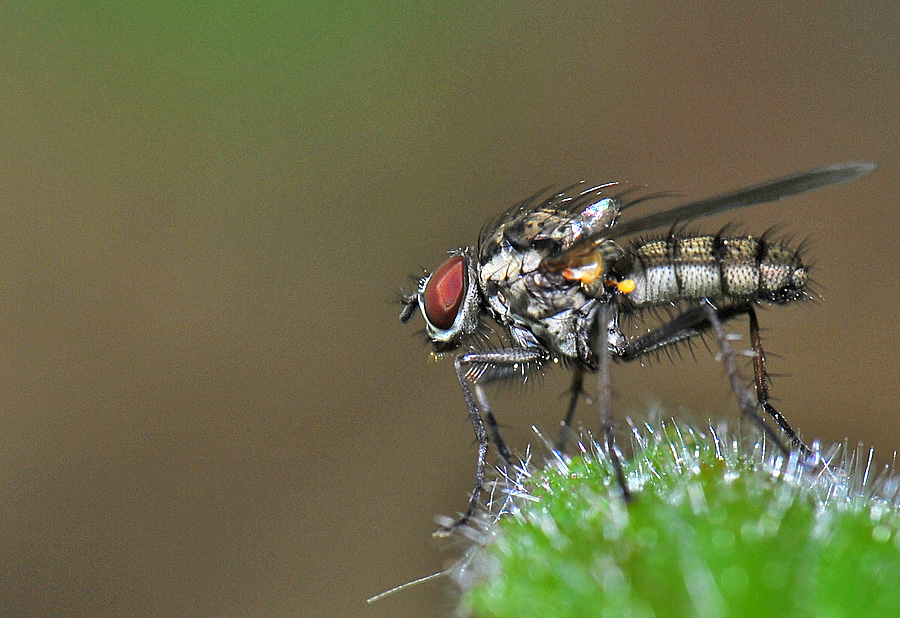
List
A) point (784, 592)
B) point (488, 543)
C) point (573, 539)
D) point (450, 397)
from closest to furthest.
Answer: point (784, 592) → point (573, 539) → point (488, 543) → point (450, 397)

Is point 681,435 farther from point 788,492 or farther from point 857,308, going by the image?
point 857,308

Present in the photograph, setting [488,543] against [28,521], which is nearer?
[488,543]

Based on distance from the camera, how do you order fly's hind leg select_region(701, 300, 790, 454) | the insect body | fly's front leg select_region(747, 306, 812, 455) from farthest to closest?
the insect body, fly's front leg select_region(747, 306, 812, 455), fly's hind leg select_region(701, 300, 790, 454)

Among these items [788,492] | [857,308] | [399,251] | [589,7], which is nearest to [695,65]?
[589,7]

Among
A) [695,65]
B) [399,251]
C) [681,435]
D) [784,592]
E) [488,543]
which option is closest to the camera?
[784,592]

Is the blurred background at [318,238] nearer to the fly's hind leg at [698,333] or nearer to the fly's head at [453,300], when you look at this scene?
the fly's head at [453,300]

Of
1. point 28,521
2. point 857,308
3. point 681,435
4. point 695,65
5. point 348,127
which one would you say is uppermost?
point 348,127

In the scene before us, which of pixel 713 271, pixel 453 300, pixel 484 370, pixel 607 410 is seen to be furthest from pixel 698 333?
pixel 453 300

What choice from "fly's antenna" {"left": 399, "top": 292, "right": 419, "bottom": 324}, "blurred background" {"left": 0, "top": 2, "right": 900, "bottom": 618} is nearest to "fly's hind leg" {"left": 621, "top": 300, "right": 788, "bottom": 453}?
"fly's antenna" {"left": 399, "top": 292, "right": 419, "bottom": 324}

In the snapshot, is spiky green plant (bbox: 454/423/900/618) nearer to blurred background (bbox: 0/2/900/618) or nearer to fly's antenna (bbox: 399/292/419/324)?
fly's antenna (bbox: 399/292/419/324)
